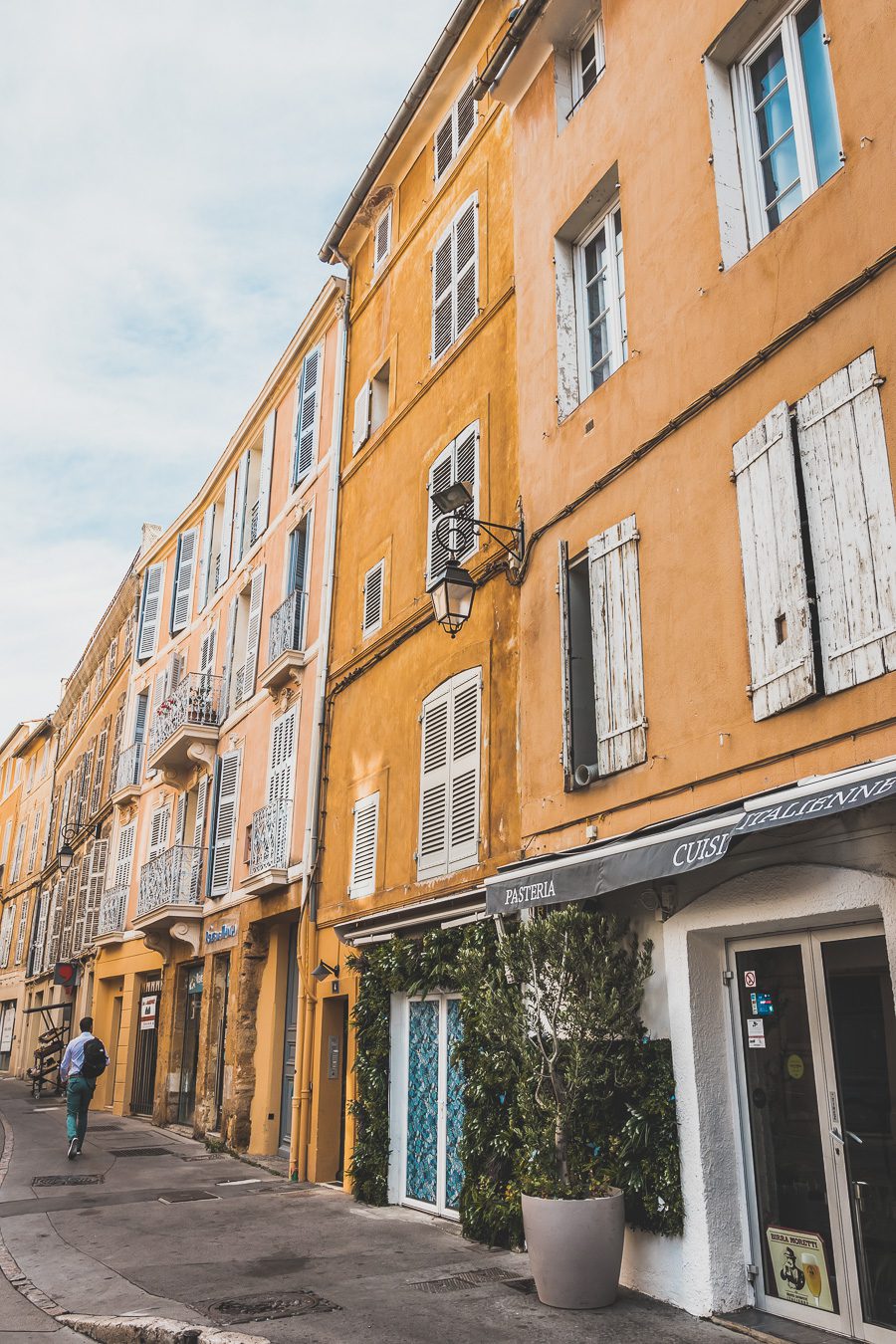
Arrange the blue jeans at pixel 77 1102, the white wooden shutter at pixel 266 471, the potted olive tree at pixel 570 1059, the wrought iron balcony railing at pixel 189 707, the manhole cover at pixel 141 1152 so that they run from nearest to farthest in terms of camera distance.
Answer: the potted olive tree at pixel 570 1059, the blue jeans at pixel 77 1102, the manhole cover at pixel 141 1152, the white wooden shutter at pixel 266 471, the wrought iron balcony railing at pixel 189 707

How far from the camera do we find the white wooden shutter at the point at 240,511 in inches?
771

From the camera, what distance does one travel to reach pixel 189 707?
1941 centimetres

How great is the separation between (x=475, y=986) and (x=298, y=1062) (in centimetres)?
552

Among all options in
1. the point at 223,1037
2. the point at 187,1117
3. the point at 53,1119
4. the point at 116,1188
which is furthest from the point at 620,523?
the point at 53,1119

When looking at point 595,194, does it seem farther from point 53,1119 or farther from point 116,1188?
point 53,1119

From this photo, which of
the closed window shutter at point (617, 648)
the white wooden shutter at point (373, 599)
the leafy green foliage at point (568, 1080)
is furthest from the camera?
the white wooden shutter at point (373, 599)

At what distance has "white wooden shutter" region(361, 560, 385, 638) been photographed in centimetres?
1307

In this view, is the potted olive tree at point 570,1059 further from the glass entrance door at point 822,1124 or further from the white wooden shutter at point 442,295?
the white wooden shutter at point 442,295

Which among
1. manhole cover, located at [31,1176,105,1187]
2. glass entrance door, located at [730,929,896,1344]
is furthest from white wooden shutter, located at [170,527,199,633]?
glass entrance door, located at [730,929,896,1344]

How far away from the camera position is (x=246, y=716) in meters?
17.5

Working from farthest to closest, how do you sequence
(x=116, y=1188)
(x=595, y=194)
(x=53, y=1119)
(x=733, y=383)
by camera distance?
(x=53, y=1119)
(x=116, y=1188)
(x=595, y=194)
(x=733, y=383)

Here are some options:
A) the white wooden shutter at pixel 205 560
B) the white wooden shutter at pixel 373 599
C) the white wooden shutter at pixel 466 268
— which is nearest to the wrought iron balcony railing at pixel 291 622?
the white wooden shutter at pixel 373 599

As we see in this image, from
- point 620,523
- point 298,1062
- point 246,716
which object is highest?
point 246,716

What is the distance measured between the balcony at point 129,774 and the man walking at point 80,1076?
30.0 ft
